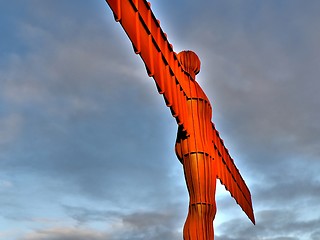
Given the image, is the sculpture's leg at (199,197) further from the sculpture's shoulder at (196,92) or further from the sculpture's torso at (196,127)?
the sculpture's shoulder at (196,92)

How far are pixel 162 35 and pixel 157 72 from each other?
0.86 m

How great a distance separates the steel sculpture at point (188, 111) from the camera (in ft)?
26.7

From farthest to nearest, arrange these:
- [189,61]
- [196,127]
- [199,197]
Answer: [189,61]
[196,127]
[199,197]

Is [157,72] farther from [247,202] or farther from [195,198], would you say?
[247,202]

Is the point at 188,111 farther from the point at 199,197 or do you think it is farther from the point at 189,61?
the point at 199,197

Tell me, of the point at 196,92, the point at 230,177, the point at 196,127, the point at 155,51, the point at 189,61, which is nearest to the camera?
the point at 155,51

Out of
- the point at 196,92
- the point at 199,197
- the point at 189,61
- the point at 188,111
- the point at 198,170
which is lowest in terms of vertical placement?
the point at 199,197

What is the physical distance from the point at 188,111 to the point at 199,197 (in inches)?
63.7

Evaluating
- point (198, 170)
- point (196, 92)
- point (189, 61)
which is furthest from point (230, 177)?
point (189, 61)

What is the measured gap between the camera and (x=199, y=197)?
31.1 feet

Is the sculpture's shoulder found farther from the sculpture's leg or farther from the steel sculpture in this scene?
the sculpture's leg

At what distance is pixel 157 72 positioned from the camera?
27.5 feet

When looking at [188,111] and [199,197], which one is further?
[188,111]

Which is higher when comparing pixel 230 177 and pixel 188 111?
Result: pixel 188 111
